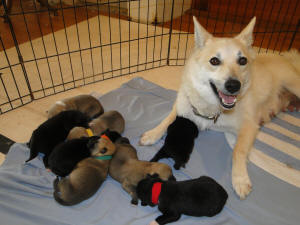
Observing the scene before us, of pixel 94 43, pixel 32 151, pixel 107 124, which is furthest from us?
pixel 94 43

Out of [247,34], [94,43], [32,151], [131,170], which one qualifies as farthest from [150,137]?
[94,43]

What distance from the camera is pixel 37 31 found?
4.11 meters

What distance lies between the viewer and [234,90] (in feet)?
5.20

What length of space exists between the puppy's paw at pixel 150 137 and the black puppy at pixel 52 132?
0.50 meters

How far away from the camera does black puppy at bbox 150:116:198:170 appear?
5.49ft

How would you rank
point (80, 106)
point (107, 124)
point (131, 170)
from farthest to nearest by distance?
point (80, 106)
point (107, 124)
point (131, 170)

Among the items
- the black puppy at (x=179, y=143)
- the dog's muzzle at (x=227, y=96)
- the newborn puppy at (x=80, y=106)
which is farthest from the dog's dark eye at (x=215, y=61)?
the newborn puppy at (x=80, y=106)

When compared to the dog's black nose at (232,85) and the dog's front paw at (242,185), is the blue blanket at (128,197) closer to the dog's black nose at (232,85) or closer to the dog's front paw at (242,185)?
the dog's front paw at (242,185)

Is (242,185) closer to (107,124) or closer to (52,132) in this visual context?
(107,124)

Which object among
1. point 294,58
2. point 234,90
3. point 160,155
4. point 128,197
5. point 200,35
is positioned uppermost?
point 200,35

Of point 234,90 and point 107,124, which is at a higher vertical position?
point 234,90

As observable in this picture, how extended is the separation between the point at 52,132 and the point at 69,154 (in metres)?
0.28

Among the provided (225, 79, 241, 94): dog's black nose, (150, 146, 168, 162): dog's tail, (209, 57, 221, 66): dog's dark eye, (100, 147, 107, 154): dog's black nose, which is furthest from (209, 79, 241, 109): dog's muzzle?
(100, 147, 107, 154): dog's black nose

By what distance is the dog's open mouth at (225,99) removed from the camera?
171cm
